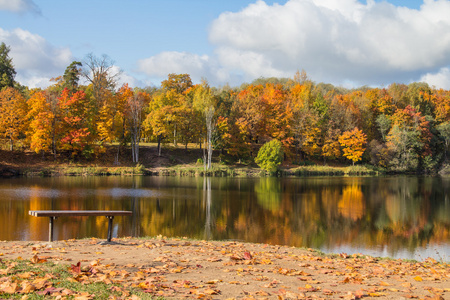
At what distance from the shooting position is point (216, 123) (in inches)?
2251

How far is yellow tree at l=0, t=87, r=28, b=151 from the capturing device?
47463 millimetres

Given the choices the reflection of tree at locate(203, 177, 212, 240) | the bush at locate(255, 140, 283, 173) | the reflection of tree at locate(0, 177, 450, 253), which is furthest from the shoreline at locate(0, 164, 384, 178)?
the reflection of tree at locate(203, 177, 212, 240)

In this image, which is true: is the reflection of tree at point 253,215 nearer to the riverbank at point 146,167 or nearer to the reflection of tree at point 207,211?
the reflection of tree at point 207,211

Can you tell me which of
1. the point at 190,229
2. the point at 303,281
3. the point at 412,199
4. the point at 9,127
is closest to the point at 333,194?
the point at 412,199

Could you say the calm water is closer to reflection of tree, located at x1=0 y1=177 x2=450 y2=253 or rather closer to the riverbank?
reflection of tree, located at x1=0 y1=177 x2=450 y2=253

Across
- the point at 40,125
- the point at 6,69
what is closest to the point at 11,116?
the point at 40,125

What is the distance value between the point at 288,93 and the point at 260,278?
70833 millimetres

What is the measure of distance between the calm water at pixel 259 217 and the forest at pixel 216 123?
65.3 feet

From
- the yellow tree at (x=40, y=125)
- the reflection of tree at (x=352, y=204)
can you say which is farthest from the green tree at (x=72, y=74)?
the reflection of tree at (x=352, y=204)

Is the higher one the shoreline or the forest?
the forest

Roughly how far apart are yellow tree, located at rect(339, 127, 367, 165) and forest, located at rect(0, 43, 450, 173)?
0.52 feet

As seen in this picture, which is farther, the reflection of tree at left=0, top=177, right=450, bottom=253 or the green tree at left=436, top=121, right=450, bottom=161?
the green tree at left=436, top=121, right=450, bottom=161

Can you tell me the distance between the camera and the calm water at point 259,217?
16.2 metres

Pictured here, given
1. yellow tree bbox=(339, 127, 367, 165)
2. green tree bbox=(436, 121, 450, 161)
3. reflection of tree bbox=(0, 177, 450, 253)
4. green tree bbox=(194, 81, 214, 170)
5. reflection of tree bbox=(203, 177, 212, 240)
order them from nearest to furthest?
reflection of tree bbox=(0, 177, 450, 253) < reflection of tree bbox=(203, 177, 212, 240) < green tree bbox=(194, 81, 214, 170) < yellow tree bbox=(339, 127, 367, 165) < green tree bbox=(436, 121, 450, 161)
